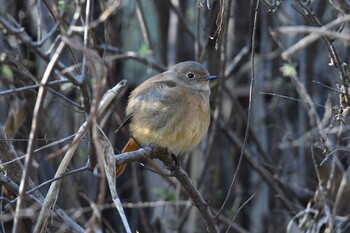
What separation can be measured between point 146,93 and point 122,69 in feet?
6.85

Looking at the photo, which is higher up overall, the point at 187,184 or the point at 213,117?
the point at 187,184

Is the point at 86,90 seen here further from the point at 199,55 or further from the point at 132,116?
the point at 199,55

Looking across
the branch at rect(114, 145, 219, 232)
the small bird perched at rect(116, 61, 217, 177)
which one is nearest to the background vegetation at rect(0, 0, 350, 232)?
the small bird perched at rect(116, 61, 217, 177)

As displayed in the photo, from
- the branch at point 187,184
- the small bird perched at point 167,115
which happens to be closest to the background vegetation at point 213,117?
the small bird perched at point 167,115

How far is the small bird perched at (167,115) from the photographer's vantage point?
189 inches

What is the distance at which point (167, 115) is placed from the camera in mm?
4836

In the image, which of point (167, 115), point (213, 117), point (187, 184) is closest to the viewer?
point (187, 184)

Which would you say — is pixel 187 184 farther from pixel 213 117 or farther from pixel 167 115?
pixel 213 117

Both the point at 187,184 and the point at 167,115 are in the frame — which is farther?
the point at 167,115

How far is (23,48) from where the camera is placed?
251 inches

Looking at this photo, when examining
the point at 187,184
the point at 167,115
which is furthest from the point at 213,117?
the point at 187,184

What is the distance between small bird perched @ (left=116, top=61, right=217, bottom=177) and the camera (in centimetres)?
481

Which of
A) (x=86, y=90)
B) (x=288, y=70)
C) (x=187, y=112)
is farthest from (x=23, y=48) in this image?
(x=86, y=90)

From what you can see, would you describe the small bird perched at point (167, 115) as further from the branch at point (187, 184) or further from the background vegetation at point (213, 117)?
the background vegetation at point (213, 117)
